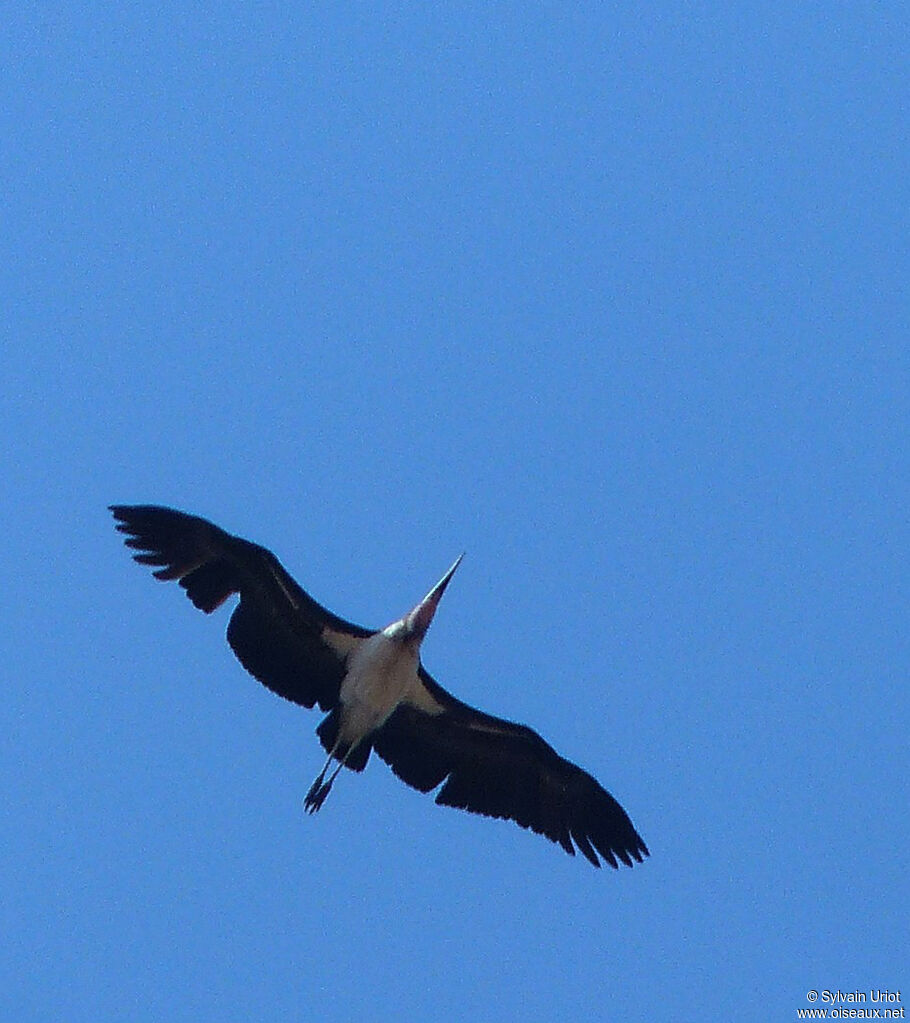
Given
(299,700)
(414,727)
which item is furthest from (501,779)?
(299,700)

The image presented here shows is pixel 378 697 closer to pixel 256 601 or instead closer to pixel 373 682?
pixel 373 682

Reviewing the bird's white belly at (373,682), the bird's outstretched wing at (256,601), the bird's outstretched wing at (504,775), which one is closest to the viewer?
the bird's outstretched wing at (256,601)

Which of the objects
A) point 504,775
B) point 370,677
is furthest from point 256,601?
point 504,775

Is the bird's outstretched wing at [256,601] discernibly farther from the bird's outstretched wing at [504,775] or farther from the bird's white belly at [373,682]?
the bird's outstretched wing at [504,775]

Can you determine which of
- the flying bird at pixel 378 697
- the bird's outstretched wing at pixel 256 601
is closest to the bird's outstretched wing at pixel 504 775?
the flying bird at pixel 378 697

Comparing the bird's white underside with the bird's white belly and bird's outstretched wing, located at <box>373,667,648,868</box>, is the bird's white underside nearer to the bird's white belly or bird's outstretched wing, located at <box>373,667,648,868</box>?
the bird's white belly

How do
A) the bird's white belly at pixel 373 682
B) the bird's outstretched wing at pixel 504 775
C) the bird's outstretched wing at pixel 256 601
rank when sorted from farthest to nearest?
the bird's outstretched wing at pixel 504 775
the bird's white belly at pixel 373 682
the bird's outstretched wing at pixel 256 601

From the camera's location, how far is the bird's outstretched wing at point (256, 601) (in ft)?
60.8

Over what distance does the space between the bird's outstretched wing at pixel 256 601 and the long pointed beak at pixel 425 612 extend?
557mm

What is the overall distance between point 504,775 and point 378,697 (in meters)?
2.11

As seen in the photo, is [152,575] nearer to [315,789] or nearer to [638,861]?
[315,789]

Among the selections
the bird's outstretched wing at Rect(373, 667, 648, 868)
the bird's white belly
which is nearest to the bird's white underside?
the bird's white belly

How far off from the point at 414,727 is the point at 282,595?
7.95ft

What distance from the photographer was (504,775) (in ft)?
66.8
